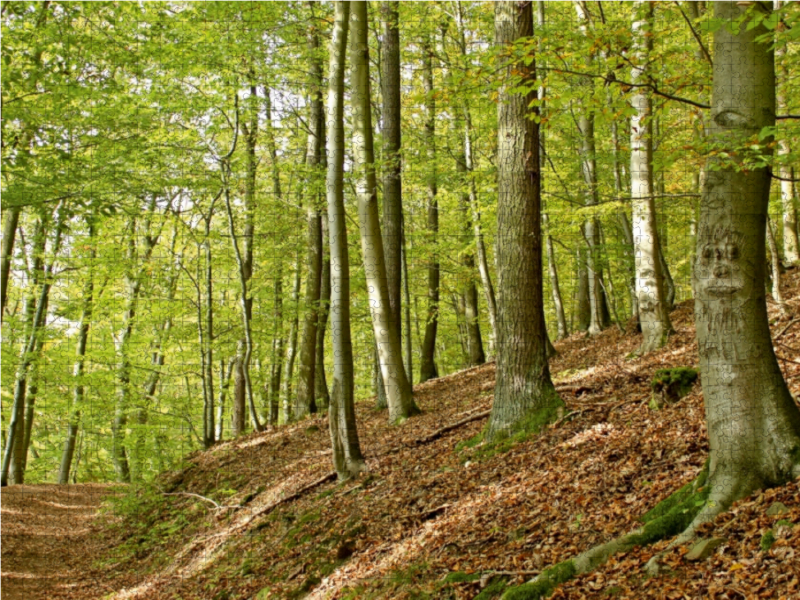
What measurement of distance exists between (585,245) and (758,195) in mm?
9454

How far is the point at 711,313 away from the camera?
3.33 metres

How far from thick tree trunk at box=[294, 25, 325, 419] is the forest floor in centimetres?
141

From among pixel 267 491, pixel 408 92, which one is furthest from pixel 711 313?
pixel 408 92

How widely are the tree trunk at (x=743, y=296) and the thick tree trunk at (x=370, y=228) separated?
4.67m

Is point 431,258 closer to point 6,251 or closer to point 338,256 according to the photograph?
point 338,256

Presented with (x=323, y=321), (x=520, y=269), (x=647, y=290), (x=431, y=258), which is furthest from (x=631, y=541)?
(x=431, y=258)

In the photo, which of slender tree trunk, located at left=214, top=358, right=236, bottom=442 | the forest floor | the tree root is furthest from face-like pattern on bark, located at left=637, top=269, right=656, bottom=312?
slender tree trunk, located at left=214, top=358, right=236, bottom=442

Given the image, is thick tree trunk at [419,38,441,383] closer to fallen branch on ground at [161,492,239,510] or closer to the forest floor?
the forest floor

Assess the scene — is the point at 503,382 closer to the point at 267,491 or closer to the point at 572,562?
the point at 572,562

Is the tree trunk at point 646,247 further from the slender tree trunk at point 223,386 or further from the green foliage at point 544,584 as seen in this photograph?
the slender tree trunk at point 223,386

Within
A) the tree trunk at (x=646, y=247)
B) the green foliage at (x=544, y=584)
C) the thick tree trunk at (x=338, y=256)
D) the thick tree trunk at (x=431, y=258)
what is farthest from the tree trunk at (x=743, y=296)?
the thick tree trunk at (x=431, y=258)

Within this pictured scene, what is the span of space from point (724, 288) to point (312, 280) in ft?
31.2

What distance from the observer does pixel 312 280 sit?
39.7 ft

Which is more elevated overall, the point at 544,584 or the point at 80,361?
the point at 80,361
